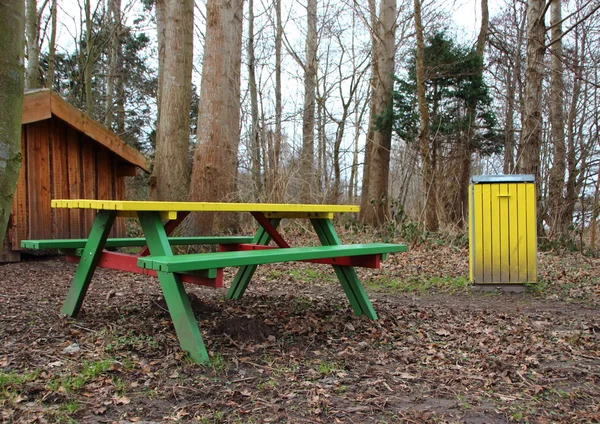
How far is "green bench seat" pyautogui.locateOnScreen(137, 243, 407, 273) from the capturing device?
9.59 ft

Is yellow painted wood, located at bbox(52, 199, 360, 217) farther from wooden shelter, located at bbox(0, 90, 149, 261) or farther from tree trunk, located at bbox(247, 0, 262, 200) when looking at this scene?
tree trunk, located at bbox(247, 0, 262, 200)

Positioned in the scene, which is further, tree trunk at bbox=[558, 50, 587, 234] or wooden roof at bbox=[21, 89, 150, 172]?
tree trunk at bbox=[558, 50, 587, 234]

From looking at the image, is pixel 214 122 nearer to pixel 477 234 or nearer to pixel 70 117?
pixel 70 117

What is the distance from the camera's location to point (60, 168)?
7.62 metres

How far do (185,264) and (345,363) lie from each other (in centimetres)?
119

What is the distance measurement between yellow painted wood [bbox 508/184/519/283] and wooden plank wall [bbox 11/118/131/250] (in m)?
5.77

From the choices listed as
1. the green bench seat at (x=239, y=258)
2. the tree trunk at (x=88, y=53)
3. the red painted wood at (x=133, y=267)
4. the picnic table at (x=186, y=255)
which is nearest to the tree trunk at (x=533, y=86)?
the picnic table at (x=186, y=255)

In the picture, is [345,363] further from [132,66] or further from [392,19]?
[132,66]

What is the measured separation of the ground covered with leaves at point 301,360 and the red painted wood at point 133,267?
1.43 feet

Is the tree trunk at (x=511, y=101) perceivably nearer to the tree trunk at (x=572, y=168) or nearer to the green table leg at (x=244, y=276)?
the tree trunk at (x=572, y=168)

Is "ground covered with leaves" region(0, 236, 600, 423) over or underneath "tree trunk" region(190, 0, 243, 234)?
underneath

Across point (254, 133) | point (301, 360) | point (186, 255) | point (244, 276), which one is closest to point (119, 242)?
point (244, 276)

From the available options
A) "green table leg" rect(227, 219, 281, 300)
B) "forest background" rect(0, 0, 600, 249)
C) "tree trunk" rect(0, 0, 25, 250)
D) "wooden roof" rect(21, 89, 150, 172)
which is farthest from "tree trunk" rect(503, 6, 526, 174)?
"tree trunk" rect(0, 0, 25, 250)

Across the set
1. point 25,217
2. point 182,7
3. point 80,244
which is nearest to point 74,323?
point 80,244
